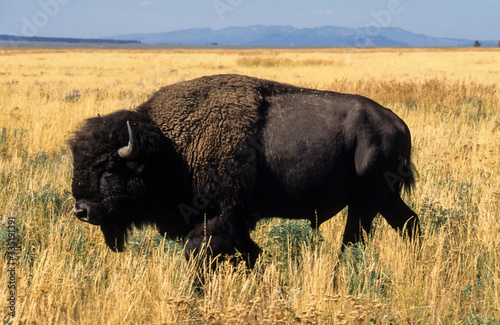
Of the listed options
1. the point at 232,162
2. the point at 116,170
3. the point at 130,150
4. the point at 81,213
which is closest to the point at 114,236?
the point at 81,213

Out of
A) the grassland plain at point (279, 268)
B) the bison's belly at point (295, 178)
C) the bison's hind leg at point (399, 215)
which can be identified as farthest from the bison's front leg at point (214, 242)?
the bison's hind leg at point (399, 215)

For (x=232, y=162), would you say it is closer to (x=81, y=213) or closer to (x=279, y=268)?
(x=279, y=268)

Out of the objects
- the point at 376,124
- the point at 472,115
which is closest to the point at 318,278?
the point at 376,124

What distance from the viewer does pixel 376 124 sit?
4566mm

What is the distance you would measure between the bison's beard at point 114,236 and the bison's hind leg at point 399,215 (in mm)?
2580

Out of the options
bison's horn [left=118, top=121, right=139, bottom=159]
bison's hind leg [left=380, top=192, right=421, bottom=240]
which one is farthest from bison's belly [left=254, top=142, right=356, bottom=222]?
bison's horn [left=118, top=121, right=139, bottom=159]

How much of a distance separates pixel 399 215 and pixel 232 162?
197 cm

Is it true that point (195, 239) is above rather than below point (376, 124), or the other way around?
below

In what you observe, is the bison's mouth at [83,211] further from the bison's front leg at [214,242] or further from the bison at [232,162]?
the bison's front leg at [214,242]

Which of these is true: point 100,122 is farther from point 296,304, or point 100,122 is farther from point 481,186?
point 481,186

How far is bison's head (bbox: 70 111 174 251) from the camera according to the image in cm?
411

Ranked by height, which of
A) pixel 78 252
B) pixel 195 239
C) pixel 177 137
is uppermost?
pixel 177 137

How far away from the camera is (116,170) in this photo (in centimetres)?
415

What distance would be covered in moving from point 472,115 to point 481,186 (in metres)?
6.90
